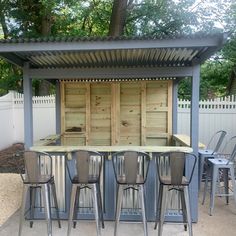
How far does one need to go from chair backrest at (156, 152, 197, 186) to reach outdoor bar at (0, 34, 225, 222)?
0.34 ft

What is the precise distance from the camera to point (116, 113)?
5699mm

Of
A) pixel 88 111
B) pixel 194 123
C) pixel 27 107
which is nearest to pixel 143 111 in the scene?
pixel 88 111

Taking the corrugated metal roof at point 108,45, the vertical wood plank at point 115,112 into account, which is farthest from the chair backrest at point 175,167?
the vertical wood plank at point 115,112

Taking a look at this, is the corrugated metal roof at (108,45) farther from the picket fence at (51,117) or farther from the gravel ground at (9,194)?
the picket fence at (51,117)

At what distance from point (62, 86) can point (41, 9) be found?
16.0 ft

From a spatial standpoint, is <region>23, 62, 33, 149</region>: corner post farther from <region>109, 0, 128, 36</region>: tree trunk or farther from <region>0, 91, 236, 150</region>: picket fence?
<region>0, 91, 236, 150</region>: picket fence

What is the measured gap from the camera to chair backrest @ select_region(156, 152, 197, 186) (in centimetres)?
329

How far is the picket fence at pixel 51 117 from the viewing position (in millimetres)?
8328

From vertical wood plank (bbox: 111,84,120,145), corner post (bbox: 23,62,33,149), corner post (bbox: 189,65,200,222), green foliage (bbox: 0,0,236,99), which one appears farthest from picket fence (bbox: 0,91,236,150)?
corner post (bbox: 23,62,33,149)

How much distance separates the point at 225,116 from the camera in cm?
831

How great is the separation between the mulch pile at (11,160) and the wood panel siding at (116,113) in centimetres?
226

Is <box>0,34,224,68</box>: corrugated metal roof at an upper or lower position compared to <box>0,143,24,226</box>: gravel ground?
upper

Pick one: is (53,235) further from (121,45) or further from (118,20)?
(118,20)

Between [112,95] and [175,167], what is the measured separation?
2.67 m
